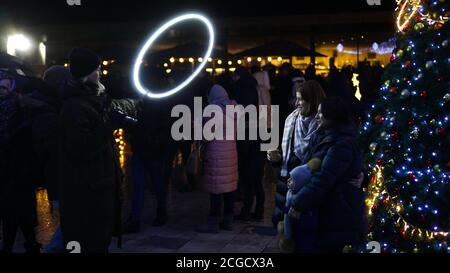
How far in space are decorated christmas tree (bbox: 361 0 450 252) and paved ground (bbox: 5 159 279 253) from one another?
1.50 meters

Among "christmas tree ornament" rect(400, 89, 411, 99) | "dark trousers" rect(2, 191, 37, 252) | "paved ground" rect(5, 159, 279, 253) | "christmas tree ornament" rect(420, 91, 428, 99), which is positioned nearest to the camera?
"christmas tree ornament" rect(420, 91, 428, 99)

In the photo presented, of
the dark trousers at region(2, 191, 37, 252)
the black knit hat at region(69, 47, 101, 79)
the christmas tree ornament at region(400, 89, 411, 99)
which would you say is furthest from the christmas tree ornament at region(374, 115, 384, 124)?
the dark trousers at region(2, 191, 37, 252)

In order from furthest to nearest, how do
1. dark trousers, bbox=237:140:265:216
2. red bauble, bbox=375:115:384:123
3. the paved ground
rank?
dark trousers, bbox=237:140:265:216, the paved ground, red bauble, bbox=375:115:384:123

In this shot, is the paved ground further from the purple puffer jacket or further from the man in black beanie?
the man in black beanie

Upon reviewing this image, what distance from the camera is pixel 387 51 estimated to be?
18.1m

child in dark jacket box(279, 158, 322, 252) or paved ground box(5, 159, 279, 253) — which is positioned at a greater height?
child in dark jacket box(279, 158, 322, 252)

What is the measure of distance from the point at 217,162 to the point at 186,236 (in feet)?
3.18

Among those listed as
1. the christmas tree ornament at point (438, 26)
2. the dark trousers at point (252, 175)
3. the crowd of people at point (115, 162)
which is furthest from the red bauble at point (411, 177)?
the dark trousers at point (252, 175)

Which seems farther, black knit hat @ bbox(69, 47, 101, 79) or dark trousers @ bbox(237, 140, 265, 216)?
dark trousers @ bbox(237, 140, 265, 216)

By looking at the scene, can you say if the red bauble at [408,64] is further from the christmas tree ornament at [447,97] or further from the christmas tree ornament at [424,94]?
the christmas tree ornament at [447,97]

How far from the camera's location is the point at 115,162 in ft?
14.6

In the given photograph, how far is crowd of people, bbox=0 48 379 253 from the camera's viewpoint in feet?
13.8
